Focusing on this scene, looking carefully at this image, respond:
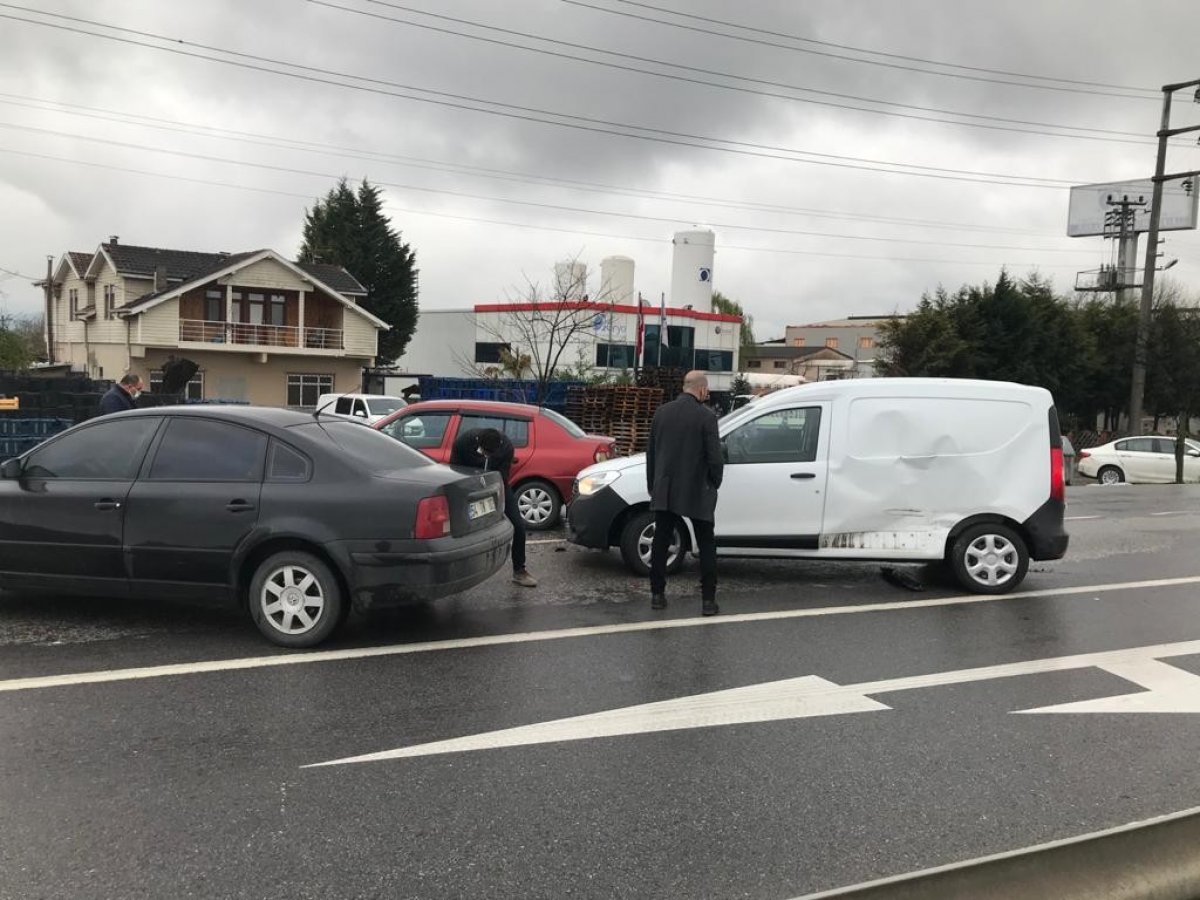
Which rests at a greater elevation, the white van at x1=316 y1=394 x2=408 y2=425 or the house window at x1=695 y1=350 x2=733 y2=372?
the house window at x1=695 y1=350 x2=733 y2=372

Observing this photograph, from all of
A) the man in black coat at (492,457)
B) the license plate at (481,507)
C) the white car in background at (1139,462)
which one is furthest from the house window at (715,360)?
the license plate at (481,507)

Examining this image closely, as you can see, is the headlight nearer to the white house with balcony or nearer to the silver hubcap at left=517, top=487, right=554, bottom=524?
the silver hubcap at left=517, top=487, right=554, bottom=524

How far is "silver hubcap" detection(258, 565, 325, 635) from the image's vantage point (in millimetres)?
5711

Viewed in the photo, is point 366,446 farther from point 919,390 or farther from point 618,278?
point 618,278

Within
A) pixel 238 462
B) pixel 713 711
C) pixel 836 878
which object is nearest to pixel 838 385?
pixel 713 711

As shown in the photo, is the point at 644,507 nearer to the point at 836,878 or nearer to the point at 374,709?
the point at 374,709

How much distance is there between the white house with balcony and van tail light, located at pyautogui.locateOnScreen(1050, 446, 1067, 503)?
1513 inches

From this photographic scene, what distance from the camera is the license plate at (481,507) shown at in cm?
625

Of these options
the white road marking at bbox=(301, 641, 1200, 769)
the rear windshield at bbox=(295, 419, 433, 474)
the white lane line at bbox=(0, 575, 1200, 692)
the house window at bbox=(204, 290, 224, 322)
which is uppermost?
the house window at bbox=(204, 290, 224, 322)

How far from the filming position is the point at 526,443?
11273 mm

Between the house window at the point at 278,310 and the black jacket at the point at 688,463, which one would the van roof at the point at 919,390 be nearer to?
the black jacket at the point at 688,463

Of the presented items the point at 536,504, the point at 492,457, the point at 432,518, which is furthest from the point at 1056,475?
the point at 536,504

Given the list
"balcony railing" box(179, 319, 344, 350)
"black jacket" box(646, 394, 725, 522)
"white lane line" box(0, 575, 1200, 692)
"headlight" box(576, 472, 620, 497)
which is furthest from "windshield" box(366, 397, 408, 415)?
"balcony railing" box(179, 319, 344, 350)

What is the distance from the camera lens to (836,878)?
10.4ft
